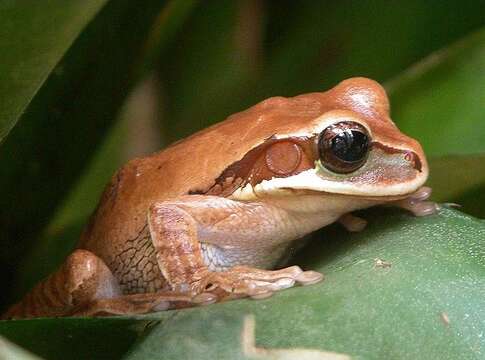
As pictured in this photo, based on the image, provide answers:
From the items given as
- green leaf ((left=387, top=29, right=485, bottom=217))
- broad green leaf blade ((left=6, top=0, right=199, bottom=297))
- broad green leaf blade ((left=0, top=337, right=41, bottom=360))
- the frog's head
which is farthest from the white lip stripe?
broad green leaf blade ((left=0, top=337, right=41, bottom=360))

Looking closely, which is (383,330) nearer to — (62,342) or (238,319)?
(238,319)

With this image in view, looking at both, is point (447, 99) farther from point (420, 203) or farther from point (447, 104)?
point (420, 203)

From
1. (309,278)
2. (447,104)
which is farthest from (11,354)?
(447,104)

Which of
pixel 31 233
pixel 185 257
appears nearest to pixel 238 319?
pixel 185 257

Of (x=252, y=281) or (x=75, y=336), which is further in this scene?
(x=252, y=281)

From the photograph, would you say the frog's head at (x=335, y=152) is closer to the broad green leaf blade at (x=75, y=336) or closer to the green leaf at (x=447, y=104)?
Answer: the green leaf at (x=447, y=104)

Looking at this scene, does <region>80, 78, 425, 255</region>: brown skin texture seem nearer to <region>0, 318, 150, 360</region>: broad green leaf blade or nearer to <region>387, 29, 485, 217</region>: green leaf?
<region>387, 29, 485, 217</region>: green leaf
